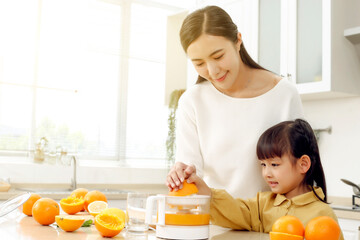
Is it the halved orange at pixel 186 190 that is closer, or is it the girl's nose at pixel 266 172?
the halved orange at pixel 186 190

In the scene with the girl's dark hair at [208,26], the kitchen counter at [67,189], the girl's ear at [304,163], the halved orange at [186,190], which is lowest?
the kitchen counter at [67,189]

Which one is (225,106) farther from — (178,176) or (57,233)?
(57,233)

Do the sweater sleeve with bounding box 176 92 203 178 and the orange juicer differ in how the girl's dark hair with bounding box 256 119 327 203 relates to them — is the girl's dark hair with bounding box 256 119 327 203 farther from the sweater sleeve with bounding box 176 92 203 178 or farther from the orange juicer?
the orange juicer

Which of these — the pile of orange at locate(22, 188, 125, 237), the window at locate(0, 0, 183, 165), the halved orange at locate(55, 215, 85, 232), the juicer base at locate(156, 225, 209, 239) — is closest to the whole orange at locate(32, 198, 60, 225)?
the pile of orange at locate(22, 188, 125, 237)

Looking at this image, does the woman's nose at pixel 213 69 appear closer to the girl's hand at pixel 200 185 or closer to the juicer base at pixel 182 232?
the girl's hand at pixel 200 185

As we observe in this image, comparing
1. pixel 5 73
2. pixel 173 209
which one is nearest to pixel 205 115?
pixel 173 209

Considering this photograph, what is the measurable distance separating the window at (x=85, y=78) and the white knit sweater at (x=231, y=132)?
2.38 metres

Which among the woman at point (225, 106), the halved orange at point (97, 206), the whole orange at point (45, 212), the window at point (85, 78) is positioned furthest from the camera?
the window at point (85, 78)

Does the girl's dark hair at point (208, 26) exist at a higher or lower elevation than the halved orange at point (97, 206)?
higher

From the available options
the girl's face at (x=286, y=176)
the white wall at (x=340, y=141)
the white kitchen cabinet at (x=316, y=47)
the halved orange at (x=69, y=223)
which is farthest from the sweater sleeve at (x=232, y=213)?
the white wall at (x=340, y=141)

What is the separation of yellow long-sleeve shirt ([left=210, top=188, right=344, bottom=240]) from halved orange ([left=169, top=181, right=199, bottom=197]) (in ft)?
0.45

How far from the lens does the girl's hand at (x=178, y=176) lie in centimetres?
108

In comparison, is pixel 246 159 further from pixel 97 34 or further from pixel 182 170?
pixel 97 34

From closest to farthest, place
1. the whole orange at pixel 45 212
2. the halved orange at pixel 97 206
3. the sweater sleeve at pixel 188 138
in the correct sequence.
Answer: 1. the whole orange at pixel 45 212
2. the halved orange at pixel 97 206
3. the sweater sleeve at pixel 188 138
